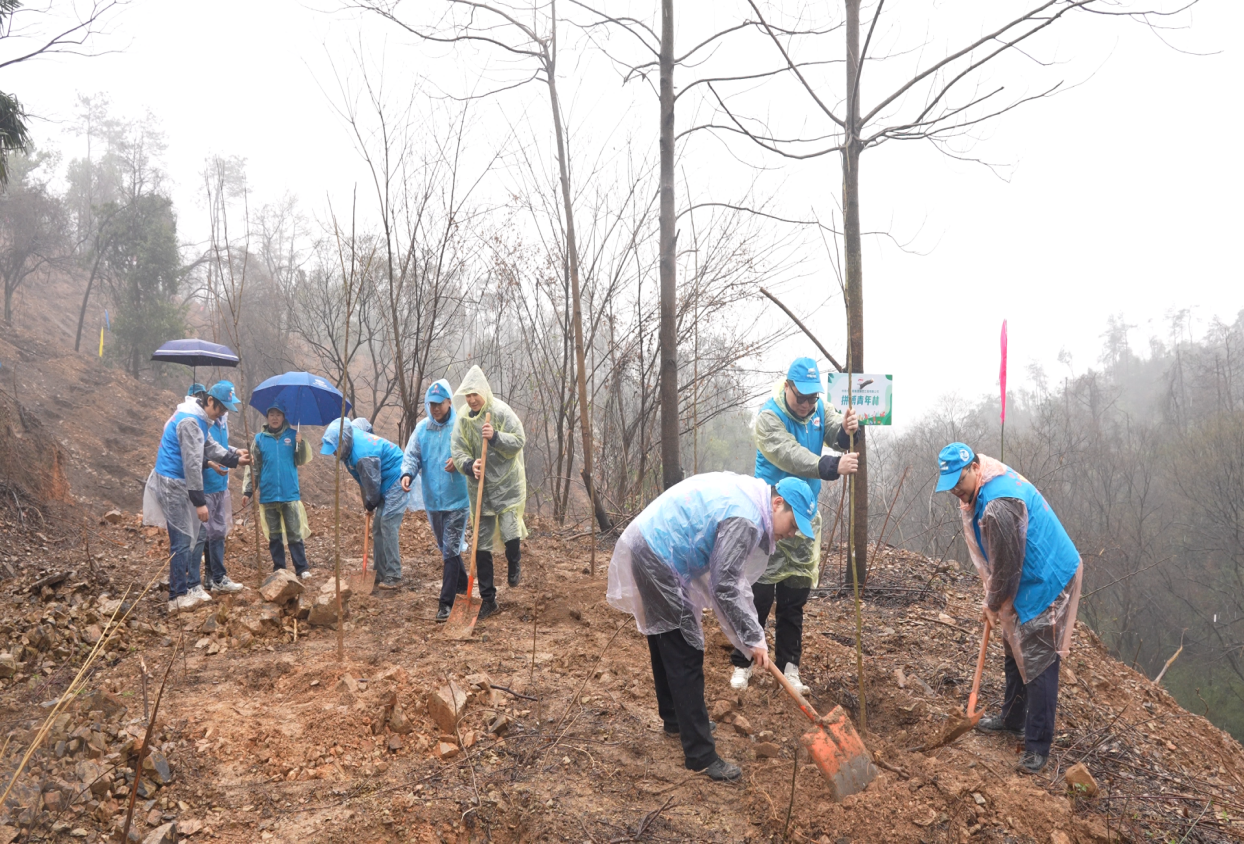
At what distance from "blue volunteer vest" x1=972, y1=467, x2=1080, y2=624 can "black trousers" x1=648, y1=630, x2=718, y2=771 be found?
4.85ft

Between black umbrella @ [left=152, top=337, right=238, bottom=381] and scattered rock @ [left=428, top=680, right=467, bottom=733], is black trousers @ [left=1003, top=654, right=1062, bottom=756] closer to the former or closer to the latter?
scattered rock @ [left=428, top=680, right=467, bottom=733]

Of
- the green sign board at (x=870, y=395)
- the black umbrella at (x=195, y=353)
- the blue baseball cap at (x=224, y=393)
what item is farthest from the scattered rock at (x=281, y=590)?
the green sign board at (x=870, y=395)

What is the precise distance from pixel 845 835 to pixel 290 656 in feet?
10.9

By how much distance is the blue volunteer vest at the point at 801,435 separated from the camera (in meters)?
4.15

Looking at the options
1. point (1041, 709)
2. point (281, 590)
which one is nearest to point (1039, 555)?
point (1041, 709)

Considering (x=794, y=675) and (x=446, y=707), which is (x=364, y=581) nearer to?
(x=446, y=707)

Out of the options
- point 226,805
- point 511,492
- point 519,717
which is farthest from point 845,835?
point 511,492

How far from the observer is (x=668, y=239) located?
715 cm

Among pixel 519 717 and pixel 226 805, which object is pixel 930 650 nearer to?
pixel 519 717

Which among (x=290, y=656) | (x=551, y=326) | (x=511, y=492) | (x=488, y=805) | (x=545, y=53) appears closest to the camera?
(x=488, y=805)

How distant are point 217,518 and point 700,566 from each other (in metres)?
4.65

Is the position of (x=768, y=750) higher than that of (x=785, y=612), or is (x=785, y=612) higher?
(x=785, y=612)

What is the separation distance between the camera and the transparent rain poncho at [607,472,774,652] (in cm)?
306

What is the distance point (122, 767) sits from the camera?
294cm
